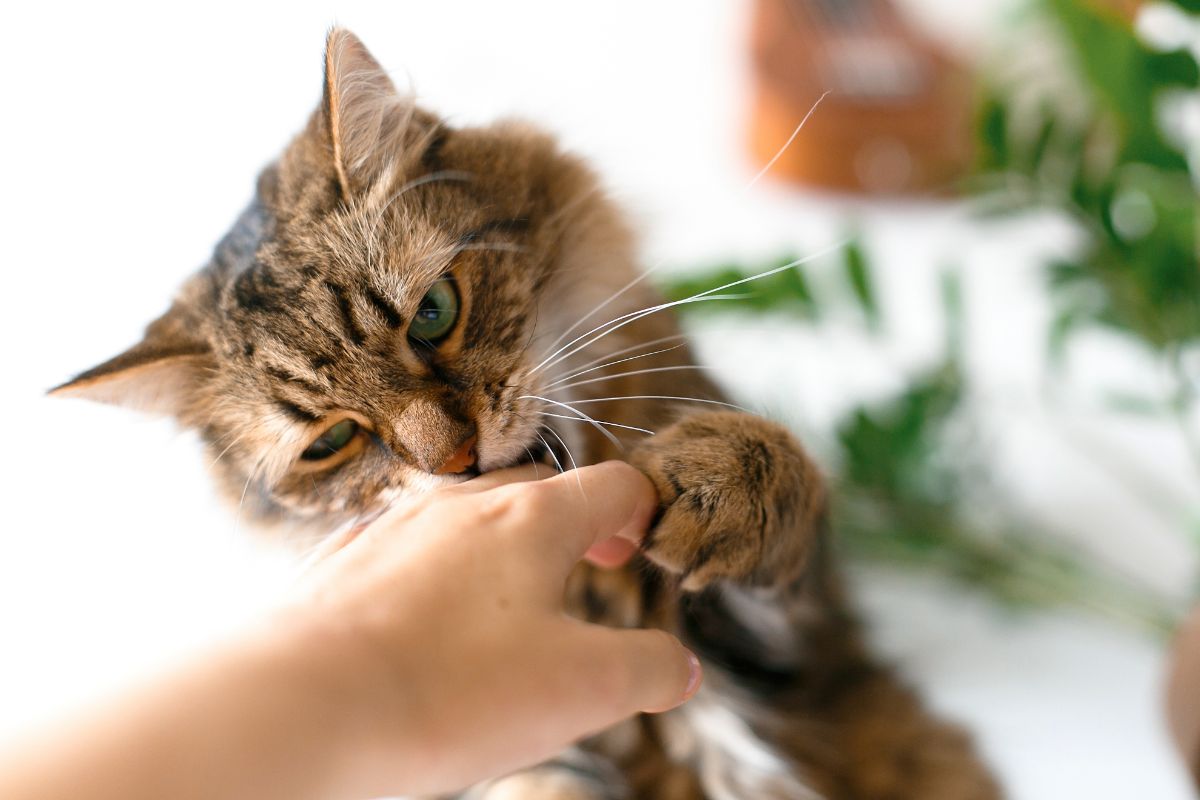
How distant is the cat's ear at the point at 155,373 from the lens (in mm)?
1014

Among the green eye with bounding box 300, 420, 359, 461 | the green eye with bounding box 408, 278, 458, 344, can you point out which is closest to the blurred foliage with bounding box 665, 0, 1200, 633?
the green eye with bounding box 408, 278, 458, 344

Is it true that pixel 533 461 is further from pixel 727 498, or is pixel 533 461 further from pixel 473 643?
pixel 473 643

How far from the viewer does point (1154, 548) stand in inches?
68.1

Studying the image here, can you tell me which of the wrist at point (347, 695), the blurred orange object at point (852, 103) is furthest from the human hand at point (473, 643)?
the blurred orange object at point (852, 103)

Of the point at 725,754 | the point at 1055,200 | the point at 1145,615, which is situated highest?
the point at 1055,200

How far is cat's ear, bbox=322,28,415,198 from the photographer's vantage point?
0.97 m

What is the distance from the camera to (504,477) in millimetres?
862

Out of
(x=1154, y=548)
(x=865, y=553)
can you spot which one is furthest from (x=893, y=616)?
(x=1154, y=548)

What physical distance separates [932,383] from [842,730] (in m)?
0.72

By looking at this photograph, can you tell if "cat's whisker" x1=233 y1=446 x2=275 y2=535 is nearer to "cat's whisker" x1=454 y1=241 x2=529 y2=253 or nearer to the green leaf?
"cat's whisker" x1=454 y1=241 x2=529 y2=253

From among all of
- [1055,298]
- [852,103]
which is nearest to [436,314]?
[1055,298]

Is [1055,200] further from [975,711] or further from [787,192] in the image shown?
[787,192]

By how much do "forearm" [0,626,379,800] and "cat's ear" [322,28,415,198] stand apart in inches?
24.2

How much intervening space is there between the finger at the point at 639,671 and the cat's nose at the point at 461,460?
0.96 ft
